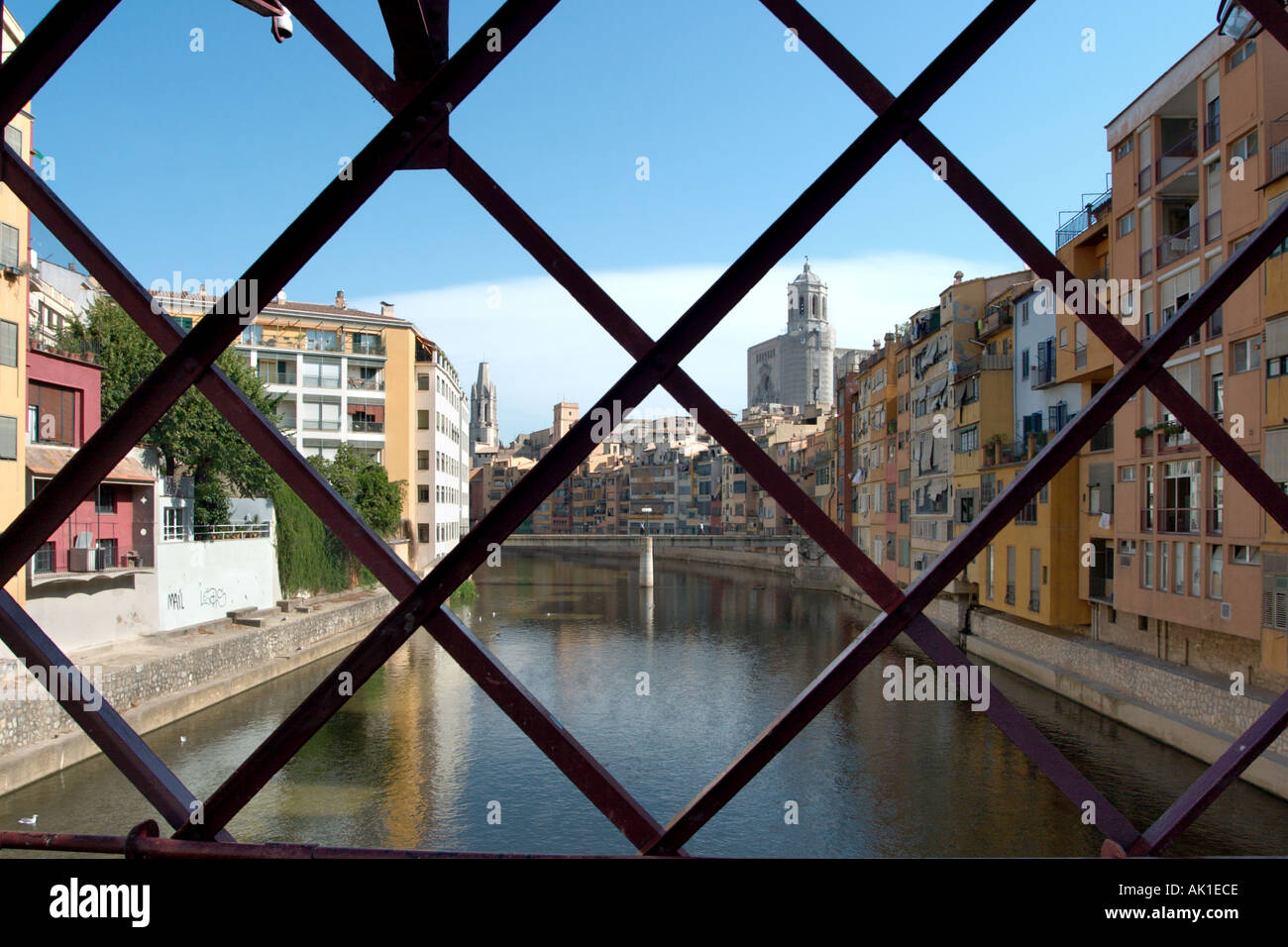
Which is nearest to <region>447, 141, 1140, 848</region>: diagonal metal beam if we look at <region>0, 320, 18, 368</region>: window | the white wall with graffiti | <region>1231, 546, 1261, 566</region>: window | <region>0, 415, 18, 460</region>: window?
<region>0, 415, 18, 460</region>: window

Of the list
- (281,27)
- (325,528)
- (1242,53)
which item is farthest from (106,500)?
(1242,53)

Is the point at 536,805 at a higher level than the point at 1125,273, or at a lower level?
lower

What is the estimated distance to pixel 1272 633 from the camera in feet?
42.0

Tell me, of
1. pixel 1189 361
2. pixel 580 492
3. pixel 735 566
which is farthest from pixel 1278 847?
pixel 580 492

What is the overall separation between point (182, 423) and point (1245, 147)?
2422 centimetres

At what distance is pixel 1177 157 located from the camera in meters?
15.6

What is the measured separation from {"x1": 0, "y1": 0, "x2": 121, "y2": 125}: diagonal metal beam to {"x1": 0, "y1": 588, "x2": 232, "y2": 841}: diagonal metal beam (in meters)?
0.76

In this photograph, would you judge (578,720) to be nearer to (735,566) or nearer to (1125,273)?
(1125,273)

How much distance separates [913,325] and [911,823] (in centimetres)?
2098

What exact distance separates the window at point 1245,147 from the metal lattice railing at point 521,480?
14573 mm

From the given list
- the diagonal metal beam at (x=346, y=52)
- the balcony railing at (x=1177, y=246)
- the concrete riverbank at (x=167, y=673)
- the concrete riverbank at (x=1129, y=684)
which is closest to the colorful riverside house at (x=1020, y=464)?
the concrete riverbank at (x=1129, y=684)

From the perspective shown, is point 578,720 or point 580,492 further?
point 580,492

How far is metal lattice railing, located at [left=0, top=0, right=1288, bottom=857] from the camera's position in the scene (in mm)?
1317

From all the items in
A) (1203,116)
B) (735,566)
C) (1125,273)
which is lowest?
(735,566)
